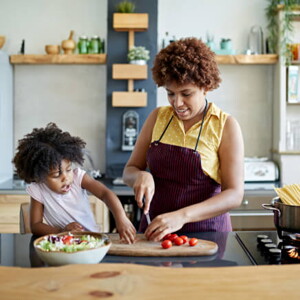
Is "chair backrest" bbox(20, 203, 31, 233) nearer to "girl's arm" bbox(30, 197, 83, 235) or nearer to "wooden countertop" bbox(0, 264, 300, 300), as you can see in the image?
"girl's arm" bbox(30, 197, 83, 235)

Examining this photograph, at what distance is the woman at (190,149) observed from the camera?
205 centimetres

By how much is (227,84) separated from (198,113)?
2.43m

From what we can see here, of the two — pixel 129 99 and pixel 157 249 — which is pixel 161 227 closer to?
pixel 157 249

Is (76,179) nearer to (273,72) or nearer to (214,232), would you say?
(214,232)

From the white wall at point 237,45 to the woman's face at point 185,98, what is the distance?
248 centimetres

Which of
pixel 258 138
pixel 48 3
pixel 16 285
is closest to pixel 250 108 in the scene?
pixel 258 138

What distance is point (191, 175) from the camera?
2.17 metres

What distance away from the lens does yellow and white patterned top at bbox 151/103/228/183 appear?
2.15 metres

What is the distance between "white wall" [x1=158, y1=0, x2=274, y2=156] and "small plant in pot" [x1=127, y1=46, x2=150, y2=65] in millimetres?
377

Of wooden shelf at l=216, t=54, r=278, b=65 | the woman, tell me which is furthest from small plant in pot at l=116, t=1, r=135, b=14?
the woman

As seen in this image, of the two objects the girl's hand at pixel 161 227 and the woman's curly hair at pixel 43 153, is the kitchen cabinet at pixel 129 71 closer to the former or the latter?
the woman's curly hair at pixel 43 153

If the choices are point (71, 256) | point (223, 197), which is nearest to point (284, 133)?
point (223, 197)

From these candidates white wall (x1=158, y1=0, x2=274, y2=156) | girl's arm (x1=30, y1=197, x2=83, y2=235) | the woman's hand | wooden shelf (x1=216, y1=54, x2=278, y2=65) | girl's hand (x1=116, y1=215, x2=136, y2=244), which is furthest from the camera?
white wall (x1=158, y1=0, x2=274, y2=156)

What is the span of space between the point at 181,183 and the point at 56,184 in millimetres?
547
